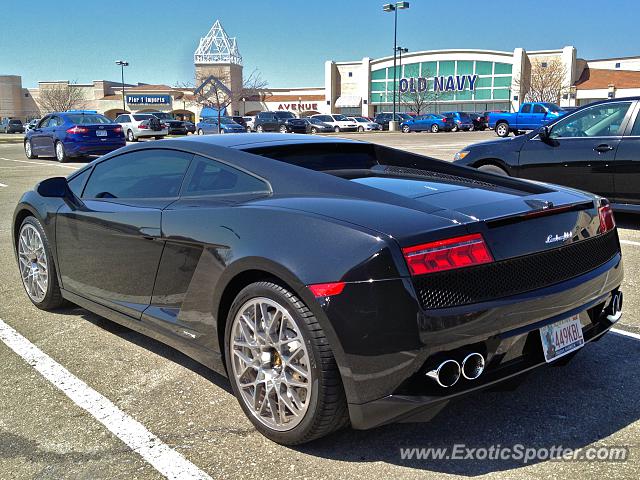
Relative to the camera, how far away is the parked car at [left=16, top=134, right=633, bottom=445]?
2.38 m

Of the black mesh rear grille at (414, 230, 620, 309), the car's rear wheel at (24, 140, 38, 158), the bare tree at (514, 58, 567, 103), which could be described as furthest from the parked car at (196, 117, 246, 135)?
the bare tree at (514, 58, 567, 103)

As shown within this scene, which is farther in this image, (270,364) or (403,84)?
(403,84)

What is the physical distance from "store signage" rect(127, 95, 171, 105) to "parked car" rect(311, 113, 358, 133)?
45313 millimetres

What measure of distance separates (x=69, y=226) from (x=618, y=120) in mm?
6249

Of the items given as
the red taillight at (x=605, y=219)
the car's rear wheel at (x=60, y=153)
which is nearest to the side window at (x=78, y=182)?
the red taillight at (x=605, y=219)

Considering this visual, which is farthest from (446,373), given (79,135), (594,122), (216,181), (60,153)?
(60,153)

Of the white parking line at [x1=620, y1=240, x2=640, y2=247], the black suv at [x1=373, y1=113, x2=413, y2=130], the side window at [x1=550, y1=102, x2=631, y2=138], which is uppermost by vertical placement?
the black suv at [x1=373, y1=113, x2=413, y2=130]

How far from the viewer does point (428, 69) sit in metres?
81.9

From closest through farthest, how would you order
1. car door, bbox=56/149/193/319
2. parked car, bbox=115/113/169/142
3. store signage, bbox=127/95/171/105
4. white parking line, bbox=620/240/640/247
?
car door, bbox=56/149/193/319 → white parking line, bbox=620/240/640/247 → parked car, bbox=115/113/169/142 → store signage, bbox=127/95/171/105

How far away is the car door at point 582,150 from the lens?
7.26 metres

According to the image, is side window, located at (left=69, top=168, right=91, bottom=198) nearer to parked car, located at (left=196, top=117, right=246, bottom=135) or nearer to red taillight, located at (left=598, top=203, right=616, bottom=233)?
red taillight, located at (left=598, top=203, right=616, bottom=233)

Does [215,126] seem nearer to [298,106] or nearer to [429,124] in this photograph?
[429,124]

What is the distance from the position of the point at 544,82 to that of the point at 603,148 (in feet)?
227

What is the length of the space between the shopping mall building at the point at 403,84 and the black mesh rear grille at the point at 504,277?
242ft
